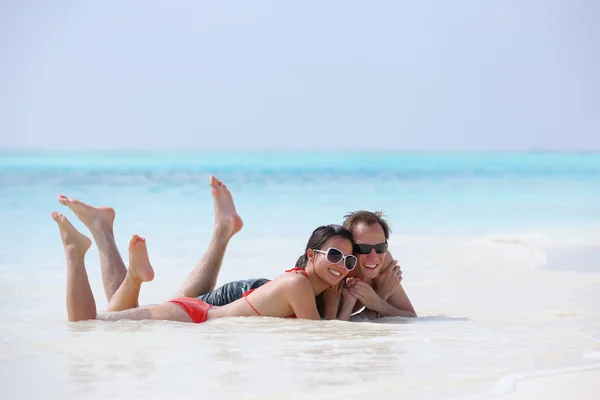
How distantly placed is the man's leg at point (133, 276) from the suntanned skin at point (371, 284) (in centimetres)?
113

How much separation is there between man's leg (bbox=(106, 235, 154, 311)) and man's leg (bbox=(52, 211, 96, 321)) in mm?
202

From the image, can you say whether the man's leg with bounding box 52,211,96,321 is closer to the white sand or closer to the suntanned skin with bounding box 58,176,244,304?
the suntanned skin with bounding box 58,176,244,304

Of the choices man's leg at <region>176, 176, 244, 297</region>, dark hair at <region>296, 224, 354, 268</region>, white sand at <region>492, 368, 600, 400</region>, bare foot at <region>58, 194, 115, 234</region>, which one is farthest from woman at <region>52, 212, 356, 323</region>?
white sand at <region>492, 368, 600, 400</region>

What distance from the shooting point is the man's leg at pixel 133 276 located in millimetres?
5277

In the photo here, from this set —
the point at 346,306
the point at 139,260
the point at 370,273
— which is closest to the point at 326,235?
the point at 370,273

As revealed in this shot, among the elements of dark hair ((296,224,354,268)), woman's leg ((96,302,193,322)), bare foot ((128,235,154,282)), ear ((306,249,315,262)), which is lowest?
woman's leg ((96,302,193,322))

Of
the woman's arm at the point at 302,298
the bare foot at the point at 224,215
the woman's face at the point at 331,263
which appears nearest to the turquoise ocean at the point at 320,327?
the woman's arm at the point at 302,298

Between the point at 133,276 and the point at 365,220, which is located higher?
the point at 365,220

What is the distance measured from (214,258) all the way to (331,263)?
105 cm

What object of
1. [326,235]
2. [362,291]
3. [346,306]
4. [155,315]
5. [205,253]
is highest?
[326,235]

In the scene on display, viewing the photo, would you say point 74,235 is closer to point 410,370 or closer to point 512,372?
point 410,370

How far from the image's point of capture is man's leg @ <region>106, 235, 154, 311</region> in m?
5.28

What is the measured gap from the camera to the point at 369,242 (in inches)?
209

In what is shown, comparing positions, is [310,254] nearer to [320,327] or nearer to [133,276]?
[320,327]
